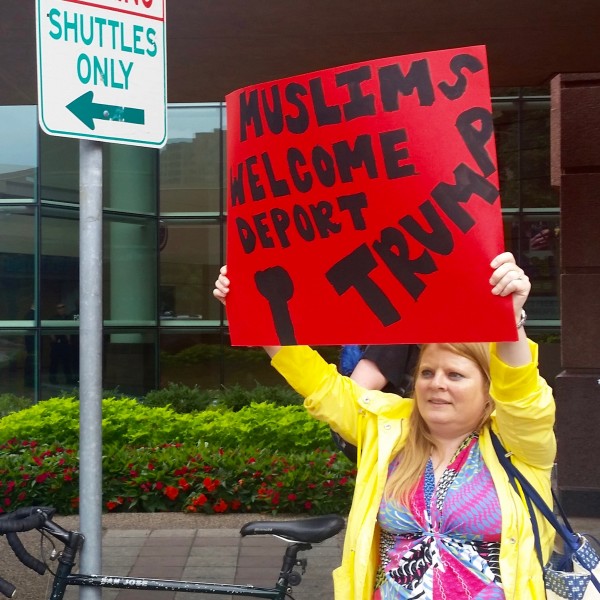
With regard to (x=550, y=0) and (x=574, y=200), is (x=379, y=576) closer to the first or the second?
(x=550, y=0)

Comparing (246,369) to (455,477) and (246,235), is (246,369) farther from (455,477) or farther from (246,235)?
(455,477)

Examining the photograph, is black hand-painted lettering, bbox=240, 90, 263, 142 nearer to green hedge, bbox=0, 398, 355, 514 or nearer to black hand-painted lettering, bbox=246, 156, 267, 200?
black hand-painted lettering, bbox=246, 156, 267, 200

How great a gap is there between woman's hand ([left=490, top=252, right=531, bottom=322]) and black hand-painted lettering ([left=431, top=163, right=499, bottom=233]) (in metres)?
0.12

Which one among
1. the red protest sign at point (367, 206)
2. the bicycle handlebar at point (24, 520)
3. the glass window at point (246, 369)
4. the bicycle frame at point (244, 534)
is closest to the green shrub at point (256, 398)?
the glass window at point (246, 369)

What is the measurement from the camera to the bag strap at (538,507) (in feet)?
8.54

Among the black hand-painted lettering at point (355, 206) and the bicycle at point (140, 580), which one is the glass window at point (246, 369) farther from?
the black hand-painted lettering at point (355, 206)

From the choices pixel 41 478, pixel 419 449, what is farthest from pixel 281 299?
pixel 41 478

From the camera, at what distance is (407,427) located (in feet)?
9.37

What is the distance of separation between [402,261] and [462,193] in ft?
0.83

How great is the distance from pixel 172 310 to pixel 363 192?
45.0ft

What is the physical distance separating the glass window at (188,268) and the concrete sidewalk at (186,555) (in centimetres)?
887

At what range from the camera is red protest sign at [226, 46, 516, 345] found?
251 cm

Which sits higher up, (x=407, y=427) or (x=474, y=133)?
(x=474, y=133)

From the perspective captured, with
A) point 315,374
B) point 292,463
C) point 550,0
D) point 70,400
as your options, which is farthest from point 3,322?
point 315,374
